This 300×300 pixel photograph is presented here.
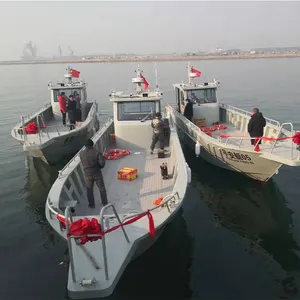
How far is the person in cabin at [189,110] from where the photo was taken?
568 inches

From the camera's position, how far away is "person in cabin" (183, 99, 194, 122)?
47.3 feet

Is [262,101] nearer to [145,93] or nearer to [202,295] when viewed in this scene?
[145,93]

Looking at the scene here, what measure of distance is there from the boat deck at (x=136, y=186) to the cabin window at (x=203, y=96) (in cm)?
542

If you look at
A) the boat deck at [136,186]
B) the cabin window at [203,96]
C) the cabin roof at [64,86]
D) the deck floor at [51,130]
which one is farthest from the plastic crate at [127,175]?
the cabin roof at [64,86]

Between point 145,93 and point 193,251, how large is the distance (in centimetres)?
650

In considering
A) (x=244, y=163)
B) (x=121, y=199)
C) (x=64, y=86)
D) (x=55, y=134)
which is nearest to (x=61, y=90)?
(x=64, y=86)

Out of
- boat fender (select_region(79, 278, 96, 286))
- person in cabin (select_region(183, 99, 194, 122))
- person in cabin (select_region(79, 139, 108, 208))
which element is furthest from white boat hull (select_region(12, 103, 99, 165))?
boat fender (select_region(79, 278, 96, 286))

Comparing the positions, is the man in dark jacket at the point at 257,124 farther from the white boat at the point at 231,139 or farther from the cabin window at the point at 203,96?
the cabin window at the point at 203,96

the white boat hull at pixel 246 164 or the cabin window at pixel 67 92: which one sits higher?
the cabin window at pixel 67 92

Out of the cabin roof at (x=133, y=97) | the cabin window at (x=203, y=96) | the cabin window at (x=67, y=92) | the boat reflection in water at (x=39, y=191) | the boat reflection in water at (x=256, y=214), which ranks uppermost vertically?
the cabin roof at (x=133, y=97)

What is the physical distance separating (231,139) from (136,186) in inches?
223

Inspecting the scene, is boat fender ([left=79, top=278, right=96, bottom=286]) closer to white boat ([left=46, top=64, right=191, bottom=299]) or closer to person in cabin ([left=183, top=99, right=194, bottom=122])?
white boat ([left=46, top=64, right=191, bottom=299])

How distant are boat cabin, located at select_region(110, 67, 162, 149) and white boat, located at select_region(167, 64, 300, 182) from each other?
6.38 ft

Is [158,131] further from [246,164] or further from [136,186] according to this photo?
[246,164]
